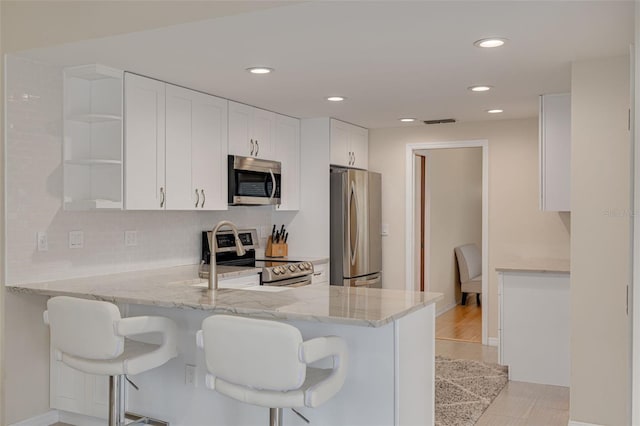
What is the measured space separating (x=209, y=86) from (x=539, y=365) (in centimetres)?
332

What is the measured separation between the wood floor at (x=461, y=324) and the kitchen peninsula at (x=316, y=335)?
10.6 feet

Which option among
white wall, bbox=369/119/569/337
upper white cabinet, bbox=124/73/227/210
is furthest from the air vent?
upper white cabinet, bbox=124/73/227/210

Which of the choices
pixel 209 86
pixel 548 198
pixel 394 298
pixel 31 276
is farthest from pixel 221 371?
pixel 548 198

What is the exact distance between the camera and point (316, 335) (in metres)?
3.01

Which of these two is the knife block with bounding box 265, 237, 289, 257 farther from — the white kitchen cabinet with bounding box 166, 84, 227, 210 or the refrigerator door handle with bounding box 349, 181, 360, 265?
the white kitchen cabinet with bounding box 166, 84, 227, 210

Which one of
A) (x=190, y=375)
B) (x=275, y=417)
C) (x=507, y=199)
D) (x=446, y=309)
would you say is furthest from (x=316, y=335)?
(x=446, y=309)

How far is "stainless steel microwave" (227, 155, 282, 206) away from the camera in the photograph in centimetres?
483

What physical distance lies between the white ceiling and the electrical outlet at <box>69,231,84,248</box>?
3.52 ft

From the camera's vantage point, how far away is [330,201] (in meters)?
5.73

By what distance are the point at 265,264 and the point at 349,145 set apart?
1.68 metres

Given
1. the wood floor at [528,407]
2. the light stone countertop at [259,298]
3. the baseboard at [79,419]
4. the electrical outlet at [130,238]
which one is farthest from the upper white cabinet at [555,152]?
the baseboard at [79,419]

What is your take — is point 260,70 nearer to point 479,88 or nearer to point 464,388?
point 479,88

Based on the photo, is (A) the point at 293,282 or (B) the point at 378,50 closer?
(B) the point at 378,50

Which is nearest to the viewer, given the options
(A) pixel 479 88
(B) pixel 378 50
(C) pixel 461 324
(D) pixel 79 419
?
(B) pixel 378 50
